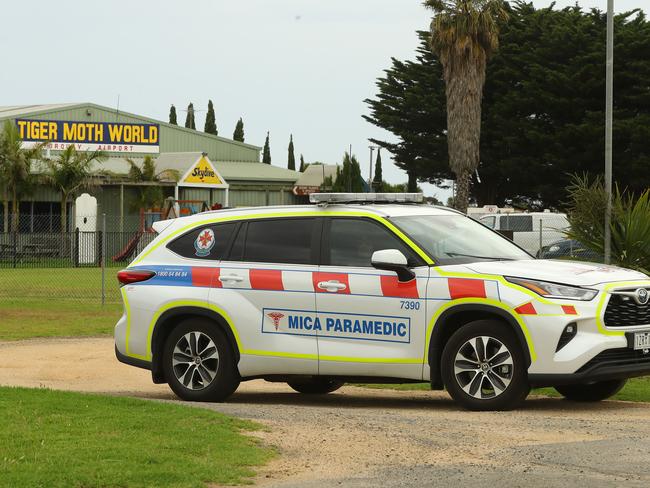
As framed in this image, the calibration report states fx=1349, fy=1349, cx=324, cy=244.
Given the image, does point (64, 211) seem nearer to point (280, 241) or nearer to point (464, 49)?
point (464, 49)

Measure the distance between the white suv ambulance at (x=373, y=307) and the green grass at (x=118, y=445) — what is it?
4.35 ft

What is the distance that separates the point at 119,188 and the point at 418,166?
16860 millimetres

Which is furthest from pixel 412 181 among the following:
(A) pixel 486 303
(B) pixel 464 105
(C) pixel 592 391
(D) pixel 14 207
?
(A) pixel 486 303

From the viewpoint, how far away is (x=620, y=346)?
34.0 ft

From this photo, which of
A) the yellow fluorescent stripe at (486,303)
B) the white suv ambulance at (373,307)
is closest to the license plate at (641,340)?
the white suv ambulance at (373,307)

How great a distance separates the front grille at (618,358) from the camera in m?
10.3

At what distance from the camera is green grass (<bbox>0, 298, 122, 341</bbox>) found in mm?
20941

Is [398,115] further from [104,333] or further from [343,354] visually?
[343,354]

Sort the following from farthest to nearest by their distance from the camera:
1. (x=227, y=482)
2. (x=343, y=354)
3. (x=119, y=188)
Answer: (x=119, y=188) < (x=343, y=354) < (x=227, y=482)

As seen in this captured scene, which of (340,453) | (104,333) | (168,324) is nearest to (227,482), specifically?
(340,453)

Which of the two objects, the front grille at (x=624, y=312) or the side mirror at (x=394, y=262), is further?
the side mirror at (x=394, y=262)

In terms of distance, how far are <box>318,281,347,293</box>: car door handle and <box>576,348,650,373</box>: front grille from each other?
2.12 m

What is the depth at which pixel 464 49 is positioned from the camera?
50.5 m

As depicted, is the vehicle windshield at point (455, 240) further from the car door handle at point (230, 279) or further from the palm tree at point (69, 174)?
the palm tree at point (69, 174)
